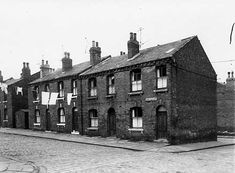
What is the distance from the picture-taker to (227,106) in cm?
3234

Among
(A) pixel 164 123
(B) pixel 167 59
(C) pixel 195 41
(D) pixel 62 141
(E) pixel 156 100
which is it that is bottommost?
(D) pixel 62 141

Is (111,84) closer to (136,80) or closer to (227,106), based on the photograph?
(136,80)

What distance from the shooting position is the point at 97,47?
2844 cm

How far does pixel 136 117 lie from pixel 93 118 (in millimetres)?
5441

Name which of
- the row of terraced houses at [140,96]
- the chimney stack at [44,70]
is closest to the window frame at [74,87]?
the row of terraced houses at [140,96]

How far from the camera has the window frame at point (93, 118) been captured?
25.0m

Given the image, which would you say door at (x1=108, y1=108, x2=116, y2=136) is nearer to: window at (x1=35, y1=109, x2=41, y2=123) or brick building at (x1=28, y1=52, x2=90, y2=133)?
brick building at (x1=28, y1=52, x2=90, y2=133)

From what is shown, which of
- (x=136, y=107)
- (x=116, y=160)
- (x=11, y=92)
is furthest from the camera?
(x=11, y=92)

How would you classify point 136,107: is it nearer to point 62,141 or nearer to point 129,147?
point 129,147

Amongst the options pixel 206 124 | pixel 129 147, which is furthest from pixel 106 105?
pixel 206 124

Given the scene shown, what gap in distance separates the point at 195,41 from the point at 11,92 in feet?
82.6

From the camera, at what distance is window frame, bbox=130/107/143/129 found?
21125mm

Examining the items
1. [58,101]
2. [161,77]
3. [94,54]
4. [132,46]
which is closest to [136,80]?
[161,77]

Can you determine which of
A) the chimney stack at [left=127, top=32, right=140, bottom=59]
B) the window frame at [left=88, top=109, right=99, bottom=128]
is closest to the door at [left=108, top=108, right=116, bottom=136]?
the window frame at [left=88, top=109, right=99, bottom=128]
